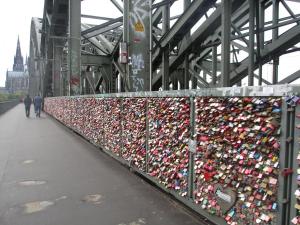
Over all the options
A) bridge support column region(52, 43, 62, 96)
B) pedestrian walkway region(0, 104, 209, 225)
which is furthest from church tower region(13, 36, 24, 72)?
pedestrian walkway region(0, 104, 209, 225)

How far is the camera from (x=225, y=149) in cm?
420

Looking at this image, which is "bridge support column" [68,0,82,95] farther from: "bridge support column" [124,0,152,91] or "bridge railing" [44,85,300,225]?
"bridge railing" [44,85,300,225]

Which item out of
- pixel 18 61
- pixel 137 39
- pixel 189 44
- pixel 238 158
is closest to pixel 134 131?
pixel 238 158

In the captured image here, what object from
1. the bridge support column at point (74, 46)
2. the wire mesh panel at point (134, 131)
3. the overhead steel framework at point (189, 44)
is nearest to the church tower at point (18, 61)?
the overhead steel framework at point (189, 44)

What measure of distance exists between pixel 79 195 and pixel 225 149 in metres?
2.86

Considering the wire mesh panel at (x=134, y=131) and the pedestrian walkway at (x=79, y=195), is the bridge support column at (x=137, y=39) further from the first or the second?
the wire mesh panel at (x=134, y=131)

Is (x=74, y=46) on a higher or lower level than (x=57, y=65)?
lower

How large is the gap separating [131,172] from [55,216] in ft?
9.22

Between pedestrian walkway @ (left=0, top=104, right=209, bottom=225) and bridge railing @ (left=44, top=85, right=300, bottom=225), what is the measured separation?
1.04 feet

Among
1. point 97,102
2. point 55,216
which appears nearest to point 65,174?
point 55,216

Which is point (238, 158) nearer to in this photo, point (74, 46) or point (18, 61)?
point (74, 46)

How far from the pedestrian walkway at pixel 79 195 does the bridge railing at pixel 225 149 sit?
32 cm

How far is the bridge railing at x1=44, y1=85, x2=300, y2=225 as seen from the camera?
3.31m

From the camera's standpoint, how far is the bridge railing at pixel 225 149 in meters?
3.31
